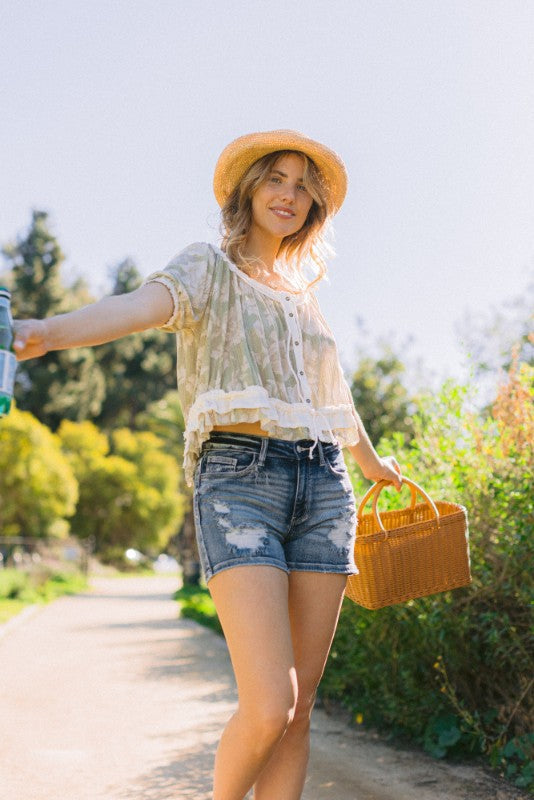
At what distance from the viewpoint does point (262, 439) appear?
217 cm

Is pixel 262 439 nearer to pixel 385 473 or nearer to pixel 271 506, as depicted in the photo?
pixel 271 506

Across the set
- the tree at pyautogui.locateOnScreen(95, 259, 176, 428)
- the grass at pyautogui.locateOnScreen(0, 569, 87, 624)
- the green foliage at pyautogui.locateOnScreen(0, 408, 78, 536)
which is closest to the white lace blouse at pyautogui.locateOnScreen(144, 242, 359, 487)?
the grass at pyautogui.locateOnScreen(0, 569, 87, 624)

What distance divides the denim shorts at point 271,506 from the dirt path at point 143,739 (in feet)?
5.36

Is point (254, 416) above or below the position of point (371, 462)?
above

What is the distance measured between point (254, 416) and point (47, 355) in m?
42.7

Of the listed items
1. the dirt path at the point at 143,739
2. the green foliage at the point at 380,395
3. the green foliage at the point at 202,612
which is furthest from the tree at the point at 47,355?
the dirt path at the point at 143,739

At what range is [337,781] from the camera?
3654mm

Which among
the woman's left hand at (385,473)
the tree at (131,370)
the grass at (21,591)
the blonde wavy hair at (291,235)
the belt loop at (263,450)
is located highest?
the tree at (131,370)

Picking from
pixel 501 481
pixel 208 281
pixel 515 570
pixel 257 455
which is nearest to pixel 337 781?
pixel 515 570

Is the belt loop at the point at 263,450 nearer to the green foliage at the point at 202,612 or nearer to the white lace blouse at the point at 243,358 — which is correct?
the white lace blouse at the point at 243,358

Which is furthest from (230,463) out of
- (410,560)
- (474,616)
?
(474,616)

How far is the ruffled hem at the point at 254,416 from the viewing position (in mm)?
2145

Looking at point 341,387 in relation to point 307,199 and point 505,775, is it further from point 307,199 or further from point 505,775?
point 505,775

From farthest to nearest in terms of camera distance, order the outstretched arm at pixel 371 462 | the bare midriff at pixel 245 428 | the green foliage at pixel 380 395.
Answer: the green foliage at pixel 380 395 < the outstretched arm at pixel 371 462 < the bare midriff at pixel 245 428
